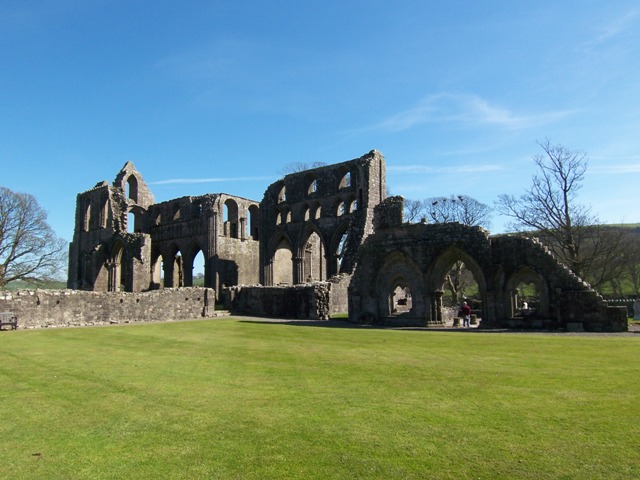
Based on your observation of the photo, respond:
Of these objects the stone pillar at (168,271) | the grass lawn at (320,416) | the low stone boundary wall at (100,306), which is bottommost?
the grass lawn at (320,416)

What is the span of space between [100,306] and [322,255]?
63.0ft

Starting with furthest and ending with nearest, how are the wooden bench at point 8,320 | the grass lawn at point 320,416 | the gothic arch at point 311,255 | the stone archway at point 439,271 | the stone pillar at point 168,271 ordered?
the stone pillar at point 168,271
the gothic arch at point 311,255
the stone archway at point 439,271
the wooden bench at point 8,320
the grass lawn at point 320,416

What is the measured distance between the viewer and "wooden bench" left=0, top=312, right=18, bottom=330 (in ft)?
61.8

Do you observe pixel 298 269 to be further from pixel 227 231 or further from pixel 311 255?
pixel 227 231

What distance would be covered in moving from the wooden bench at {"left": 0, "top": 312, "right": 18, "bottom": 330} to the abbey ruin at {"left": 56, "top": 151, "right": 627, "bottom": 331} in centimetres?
1040

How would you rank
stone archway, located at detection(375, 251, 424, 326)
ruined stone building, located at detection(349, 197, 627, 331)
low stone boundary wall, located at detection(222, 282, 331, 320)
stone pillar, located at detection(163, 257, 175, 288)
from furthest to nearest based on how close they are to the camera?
stone pillar, located at detection(163, 257, 175, 288) < low stone boundary wall, located at detection(222, 282, 331, 320) < stone archway, located at detection(375, 251, 424, 326) < ruined stone building, located at detection(349, 197, 627, 331)

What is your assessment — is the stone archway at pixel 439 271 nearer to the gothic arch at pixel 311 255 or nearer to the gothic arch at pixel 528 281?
the gothic arch at pixel 528 281

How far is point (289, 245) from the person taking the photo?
36.6 metres

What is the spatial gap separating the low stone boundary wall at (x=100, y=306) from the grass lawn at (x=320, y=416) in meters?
10.7

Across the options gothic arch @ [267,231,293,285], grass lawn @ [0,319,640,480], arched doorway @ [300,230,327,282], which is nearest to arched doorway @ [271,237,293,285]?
gothic arch @ [267,231,293,285]

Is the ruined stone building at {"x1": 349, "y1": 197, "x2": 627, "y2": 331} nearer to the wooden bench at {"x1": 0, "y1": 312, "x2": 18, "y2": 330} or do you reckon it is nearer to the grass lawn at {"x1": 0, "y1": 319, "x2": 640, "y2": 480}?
the grass lawn at {"x1": 0, "y1": 319, "x2": 640, "y2": 480}

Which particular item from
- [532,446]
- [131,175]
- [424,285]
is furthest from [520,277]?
[131,175]

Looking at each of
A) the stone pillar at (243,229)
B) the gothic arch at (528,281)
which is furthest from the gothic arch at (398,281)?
the stone pillar at (243,229)

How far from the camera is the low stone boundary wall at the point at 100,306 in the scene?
20016mm
